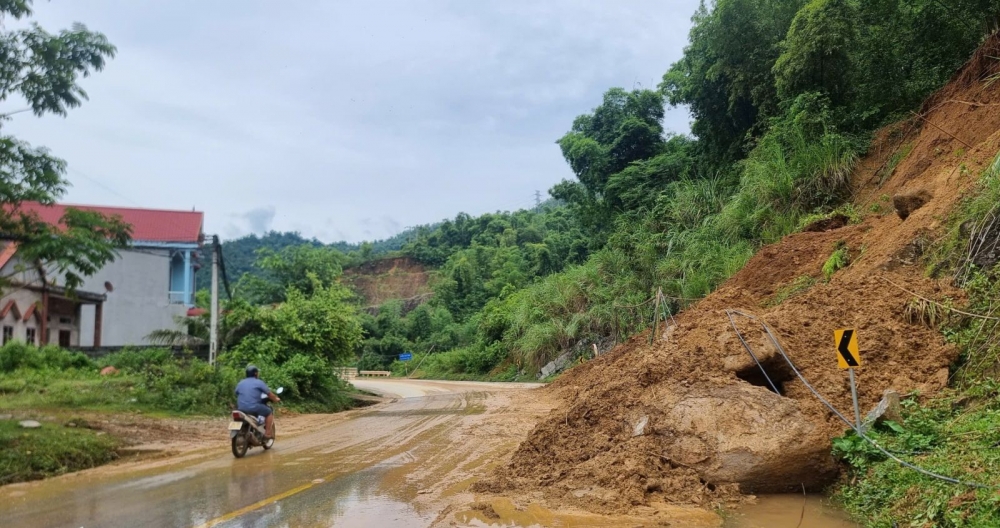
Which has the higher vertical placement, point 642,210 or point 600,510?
point 642,210

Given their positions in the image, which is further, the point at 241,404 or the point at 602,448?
the point at 241,404

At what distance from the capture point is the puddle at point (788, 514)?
553 centimetres

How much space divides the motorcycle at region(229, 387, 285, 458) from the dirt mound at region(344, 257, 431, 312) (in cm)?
6327

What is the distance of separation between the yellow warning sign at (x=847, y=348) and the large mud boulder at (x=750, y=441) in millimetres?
722

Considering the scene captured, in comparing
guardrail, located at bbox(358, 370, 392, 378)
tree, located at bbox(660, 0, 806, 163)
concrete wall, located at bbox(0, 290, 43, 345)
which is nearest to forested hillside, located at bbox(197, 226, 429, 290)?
guardrail, located at bbox(358, 370, 392, 378)

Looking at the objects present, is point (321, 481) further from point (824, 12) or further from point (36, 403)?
point (824, 12)

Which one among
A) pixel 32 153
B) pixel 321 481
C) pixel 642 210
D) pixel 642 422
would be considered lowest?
pixel 321 481

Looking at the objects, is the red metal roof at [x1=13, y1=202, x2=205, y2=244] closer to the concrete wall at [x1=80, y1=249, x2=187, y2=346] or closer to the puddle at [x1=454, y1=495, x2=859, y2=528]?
the concrete wall at [x1=80, y1=249, x2=187, y2=346]

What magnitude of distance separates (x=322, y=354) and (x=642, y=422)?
15033 mm

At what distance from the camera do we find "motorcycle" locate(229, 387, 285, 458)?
10.2 metres

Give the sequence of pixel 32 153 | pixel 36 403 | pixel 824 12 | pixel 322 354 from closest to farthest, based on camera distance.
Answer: pixel 32 153 < pixel 36 403 < pixel 824 12 < pixel 322 354

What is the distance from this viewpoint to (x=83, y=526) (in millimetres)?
5977

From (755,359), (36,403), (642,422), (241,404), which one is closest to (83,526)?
(241,404)

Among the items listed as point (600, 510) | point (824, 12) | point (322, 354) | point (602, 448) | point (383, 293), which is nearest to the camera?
point (600, 510)
